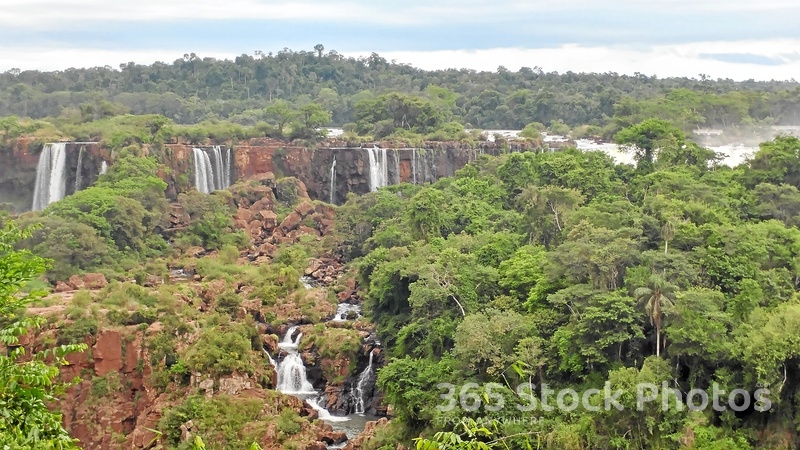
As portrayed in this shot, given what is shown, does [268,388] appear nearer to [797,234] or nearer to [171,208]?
[797,234]

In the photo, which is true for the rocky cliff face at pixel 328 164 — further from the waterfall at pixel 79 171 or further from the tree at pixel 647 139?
the tree at pixel 647 139

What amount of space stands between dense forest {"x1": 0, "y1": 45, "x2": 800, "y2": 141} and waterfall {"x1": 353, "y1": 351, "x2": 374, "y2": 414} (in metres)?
35.2

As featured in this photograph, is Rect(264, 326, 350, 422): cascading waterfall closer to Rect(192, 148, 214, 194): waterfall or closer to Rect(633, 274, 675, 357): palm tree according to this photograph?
Rect(633, 274, 675, 357): palm tree

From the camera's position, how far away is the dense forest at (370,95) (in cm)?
6450

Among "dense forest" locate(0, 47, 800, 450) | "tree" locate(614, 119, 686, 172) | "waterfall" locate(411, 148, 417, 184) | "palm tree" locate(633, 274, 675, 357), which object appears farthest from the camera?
"waterfall" locate(411, 148, 417, 184)

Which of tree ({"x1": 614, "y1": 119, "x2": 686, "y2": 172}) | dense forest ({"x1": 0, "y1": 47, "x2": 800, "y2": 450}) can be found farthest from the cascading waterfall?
tree ({"x1": 614, "y1": 119, "x2": 686, "y2": 172})

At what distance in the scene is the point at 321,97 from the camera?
300 ft

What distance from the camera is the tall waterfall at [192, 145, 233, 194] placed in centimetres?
5413

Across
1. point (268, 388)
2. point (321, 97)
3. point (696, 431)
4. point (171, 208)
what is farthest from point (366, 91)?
point (696, 431)

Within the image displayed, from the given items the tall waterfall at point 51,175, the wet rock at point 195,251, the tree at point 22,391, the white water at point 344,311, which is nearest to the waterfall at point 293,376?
the white water at point 344,311

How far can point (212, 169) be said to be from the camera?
55.1 meters

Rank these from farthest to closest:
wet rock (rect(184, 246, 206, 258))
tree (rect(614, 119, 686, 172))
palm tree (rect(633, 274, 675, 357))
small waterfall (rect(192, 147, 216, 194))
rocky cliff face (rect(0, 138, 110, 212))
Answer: small waterfall (rect(192, 147, 216, 194))
rocky cliff face (rect(0, 138, 110, 212))
wet rock (rect(184, 246, 206, 258))
tree (rect(614, 119, 686, 172))
palm tree (rect(633, 274, 675, 357))

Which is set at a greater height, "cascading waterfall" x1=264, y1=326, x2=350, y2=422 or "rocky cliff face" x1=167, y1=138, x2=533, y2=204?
"rocky cliff face" x1=167, y1=138, x2=533, y2=204

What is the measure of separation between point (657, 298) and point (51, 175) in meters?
41.1
